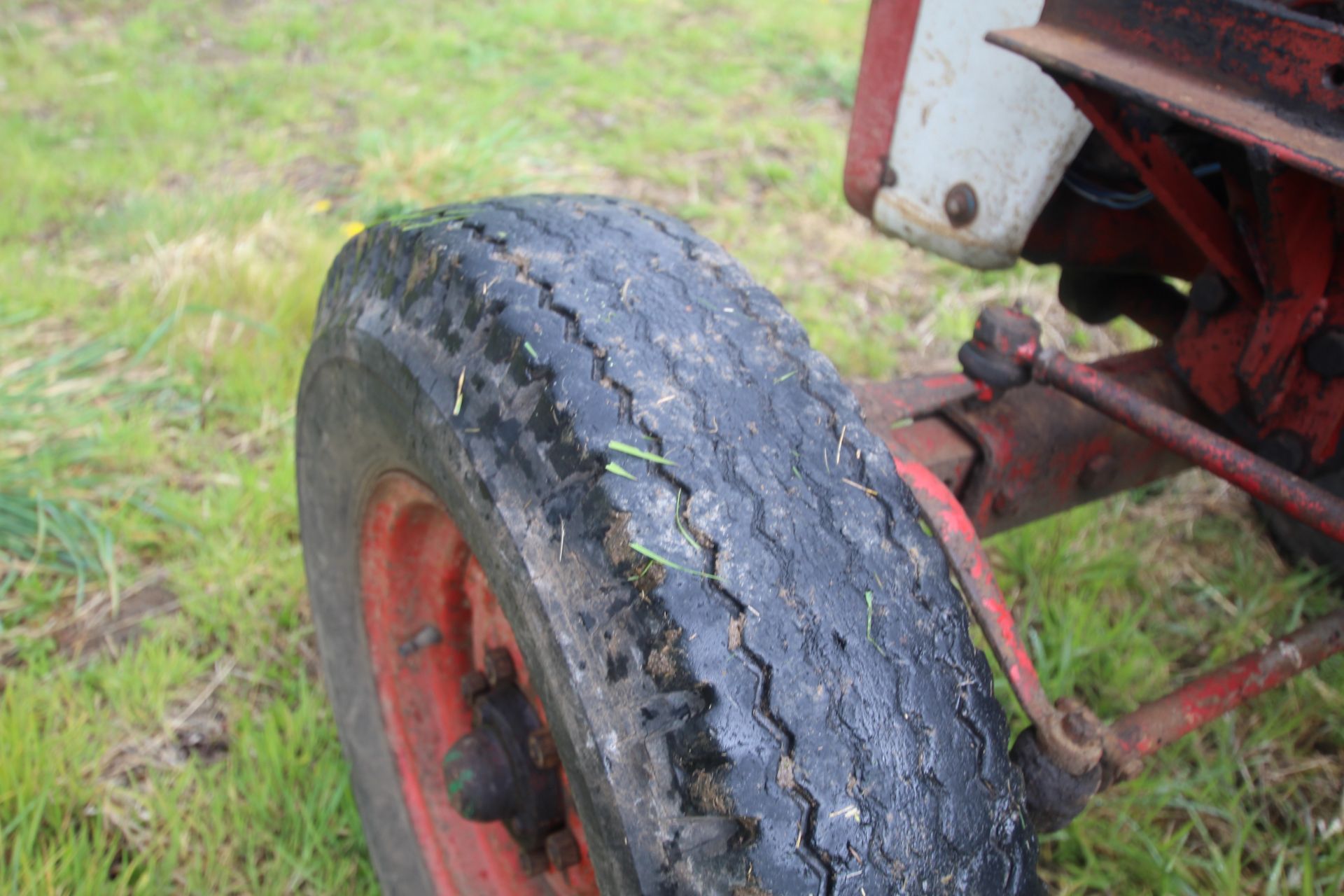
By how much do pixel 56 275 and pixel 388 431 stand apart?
243 cm

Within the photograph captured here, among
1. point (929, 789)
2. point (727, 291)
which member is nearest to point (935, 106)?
point (727, 291)

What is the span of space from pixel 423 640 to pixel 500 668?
0.70 feet

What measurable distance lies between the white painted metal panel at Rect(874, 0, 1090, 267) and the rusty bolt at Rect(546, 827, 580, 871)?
1.14 m

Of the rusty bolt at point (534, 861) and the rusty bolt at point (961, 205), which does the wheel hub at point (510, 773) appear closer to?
the rusty bolt at point (534, 861)

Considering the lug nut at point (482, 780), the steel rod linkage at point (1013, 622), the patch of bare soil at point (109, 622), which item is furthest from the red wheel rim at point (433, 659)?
the patch of bare soil at point (109, 622)

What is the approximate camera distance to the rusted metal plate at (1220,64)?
1.08 m

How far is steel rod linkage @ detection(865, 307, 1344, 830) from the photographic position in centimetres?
117

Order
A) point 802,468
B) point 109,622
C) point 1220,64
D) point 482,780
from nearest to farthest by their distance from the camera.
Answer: point 802,468, point 1220,64, point 482,780, point 109,622

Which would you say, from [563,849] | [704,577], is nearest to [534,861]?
[563,849]

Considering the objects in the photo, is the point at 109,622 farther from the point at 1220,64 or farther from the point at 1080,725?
the point at 1220,64

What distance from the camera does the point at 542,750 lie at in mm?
1400

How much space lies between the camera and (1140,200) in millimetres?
1593

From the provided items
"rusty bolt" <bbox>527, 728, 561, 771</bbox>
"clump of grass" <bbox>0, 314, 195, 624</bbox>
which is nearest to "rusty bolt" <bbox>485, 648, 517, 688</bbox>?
"rusty bolt" <bbox>527, 728, 561, 771</bbox>

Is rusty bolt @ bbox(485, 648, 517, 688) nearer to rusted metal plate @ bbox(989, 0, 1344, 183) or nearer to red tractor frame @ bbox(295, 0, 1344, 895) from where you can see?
red tractor frame @ bbox(295, 0, 1344, 895)
